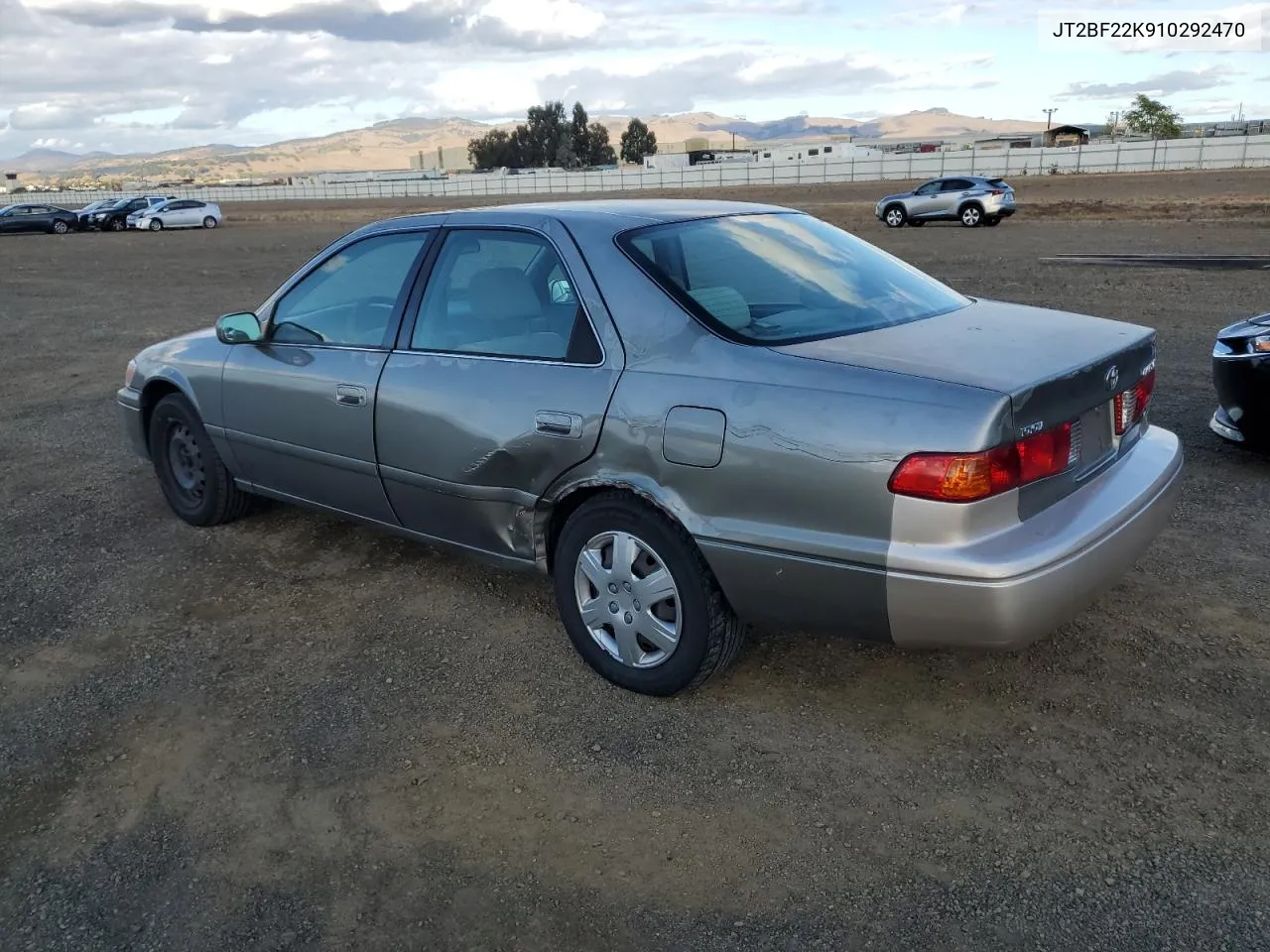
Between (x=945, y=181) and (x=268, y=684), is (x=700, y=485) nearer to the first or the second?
(x=268, y=684)

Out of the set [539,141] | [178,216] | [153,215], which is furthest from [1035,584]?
[539,141]

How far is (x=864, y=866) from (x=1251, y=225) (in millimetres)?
22197

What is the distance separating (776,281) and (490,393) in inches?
42.6

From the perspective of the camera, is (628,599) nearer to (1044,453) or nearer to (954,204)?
(1044,453)

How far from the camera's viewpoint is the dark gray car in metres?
2.85

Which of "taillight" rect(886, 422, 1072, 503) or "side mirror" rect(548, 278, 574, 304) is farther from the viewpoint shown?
"side mirror" rect(548, 278, 574, 304)

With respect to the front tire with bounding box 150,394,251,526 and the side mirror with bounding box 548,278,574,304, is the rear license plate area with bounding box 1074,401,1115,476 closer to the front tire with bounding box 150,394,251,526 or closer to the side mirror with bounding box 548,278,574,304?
the side mirror with bounding box 548,278,574,304

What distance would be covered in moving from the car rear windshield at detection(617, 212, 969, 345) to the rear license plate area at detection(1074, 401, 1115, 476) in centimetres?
69

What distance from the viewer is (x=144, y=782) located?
3.22 m

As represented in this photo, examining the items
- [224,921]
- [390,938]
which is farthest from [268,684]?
[390,938]

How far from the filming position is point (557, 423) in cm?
349

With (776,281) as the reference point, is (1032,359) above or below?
below

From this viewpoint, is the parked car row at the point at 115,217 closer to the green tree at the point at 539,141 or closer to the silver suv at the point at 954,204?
the silver suv at the point at 954,204

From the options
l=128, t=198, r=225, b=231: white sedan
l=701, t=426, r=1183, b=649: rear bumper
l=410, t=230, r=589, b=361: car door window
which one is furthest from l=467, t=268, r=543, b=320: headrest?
l=128, t=198, r=225, b=231: white sedan
